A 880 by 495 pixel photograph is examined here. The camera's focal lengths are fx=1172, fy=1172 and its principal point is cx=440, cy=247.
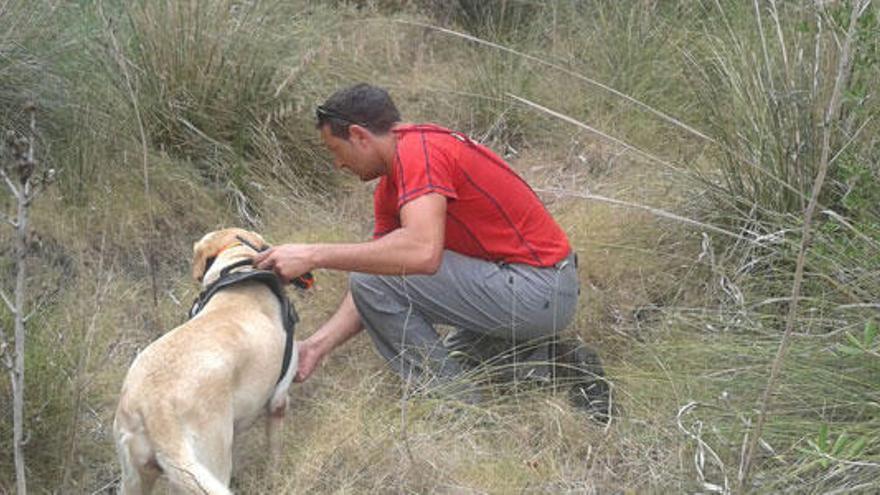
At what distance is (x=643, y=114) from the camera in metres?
5.72

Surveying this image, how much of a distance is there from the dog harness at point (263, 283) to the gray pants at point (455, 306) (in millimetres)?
380

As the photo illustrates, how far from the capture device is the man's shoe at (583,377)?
3.63 metres

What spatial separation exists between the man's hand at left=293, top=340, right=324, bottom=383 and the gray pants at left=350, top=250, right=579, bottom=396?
0.20 metres

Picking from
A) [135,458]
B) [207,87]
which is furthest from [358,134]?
[207,87]

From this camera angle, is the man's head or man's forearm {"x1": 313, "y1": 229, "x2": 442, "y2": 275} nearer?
man's forearm {"x1": 313, "y1": 229, "x2": 442, "y2": 275}

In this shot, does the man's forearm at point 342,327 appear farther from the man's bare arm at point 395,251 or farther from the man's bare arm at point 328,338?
the man's bare arm at point 395,251

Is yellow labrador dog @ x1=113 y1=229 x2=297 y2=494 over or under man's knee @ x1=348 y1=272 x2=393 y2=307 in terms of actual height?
over

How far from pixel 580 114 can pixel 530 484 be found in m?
3.05

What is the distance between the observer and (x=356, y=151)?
370 centimetres

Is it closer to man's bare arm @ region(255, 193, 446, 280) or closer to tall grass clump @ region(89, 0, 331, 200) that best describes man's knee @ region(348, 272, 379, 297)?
man's bare arm @ region(255, 193, 446, 280)

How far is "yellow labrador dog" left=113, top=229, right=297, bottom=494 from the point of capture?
2.82 m

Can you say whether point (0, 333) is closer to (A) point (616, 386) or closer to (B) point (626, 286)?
(A) point (616, 386)

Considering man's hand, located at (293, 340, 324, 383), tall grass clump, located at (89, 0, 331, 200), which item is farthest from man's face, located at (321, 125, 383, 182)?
tall grass clump, located at (89, 0, 331, 200)

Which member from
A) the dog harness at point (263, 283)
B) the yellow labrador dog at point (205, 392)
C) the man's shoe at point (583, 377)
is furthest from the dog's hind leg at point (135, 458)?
the man's shoe at point (583, 377)
